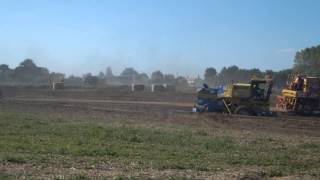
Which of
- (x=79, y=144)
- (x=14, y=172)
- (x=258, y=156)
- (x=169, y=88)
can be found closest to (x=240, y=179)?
(x=14, y=172)

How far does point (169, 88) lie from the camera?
3809 inches

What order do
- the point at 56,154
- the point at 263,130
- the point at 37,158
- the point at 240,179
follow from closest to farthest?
1. the point at 240,179
2. the point at 37,158
3. the point at 56,154
4. the point at 263,130

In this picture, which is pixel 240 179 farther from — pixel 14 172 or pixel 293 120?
pixel 293 120

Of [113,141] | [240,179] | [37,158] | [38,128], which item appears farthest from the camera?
[38,128]

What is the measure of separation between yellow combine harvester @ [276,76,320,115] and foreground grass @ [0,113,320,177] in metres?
16.6

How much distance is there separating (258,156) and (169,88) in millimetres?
77442

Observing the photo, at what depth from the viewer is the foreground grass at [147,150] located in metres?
15.9

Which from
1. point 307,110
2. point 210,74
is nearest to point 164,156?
point 307,110

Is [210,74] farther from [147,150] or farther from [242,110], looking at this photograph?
[147,150]

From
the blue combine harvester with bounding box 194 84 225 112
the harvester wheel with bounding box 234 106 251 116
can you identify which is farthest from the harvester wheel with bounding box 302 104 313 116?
the blue combine harvester with bounding box 194 84 225 112

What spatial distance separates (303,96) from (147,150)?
25.3 metres

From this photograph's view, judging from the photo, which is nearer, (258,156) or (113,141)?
(258,156)

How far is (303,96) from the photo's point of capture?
4303 centimetres

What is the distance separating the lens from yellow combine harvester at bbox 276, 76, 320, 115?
141 feet
